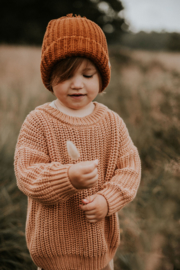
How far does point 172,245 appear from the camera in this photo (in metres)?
2.80

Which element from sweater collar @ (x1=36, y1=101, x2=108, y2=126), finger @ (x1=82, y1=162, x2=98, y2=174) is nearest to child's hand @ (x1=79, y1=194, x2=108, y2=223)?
finger @ (x1=82, y1=162, x2=98, y2=174)

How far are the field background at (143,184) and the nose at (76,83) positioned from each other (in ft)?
4.80

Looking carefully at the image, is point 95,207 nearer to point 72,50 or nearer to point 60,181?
point 60,181

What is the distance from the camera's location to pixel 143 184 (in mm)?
3367

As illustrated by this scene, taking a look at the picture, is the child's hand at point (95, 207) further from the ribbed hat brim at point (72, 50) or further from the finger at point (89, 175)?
the ribbed hat brim at point (72, 50)

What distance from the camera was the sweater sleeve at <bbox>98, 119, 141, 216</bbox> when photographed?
120 centimetres

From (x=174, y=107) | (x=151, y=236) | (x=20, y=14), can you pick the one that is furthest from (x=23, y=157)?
(x=20, y=14)

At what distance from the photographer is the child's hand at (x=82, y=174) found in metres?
0.98

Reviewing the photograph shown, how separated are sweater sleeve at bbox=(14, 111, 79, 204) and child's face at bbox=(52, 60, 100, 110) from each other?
7.7 inches

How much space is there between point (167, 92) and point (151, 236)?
7.36 ft

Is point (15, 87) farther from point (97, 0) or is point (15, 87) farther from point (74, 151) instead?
point (97, 0)

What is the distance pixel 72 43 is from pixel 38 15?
62.5 ft

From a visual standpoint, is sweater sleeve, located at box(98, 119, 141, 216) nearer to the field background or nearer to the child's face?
the child's face

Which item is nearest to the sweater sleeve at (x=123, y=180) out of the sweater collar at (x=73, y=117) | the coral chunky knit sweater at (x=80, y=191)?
the coral chunky knit sweater at (x=80, y=191)
